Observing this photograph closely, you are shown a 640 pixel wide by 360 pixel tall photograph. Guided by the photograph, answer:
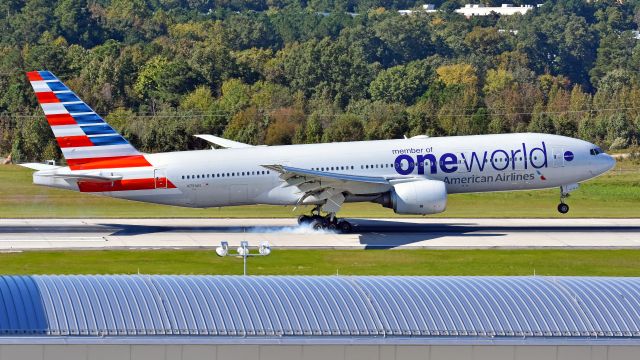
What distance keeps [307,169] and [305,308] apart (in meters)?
33.5

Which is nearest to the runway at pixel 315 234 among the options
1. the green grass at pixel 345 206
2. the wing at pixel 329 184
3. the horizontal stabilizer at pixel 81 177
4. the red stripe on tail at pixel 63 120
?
the wing at pixel 329 184

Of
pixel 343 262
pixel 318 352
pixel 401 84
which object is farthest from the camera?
pixel 401 84

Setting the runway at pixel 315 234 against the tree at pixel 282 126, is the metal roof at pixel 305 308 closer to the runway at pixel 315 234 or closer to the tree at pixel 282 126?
the runway at pixel 315 234

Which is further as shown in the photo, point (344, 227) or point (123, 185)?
point (344, 227)

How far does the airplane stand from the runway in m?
1.59

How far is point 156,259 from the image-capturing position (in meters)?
58.0

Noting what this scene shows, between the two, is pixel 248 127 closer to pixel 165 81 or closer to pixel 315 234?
pixel 165 81

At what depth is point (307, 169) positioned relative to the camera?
66.7 meters

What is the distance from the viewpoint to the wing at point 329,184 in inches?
2530

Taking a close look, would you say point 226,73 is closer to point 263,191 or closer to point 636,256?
point 263,191

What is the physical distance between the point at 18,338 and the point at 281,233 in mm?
35966

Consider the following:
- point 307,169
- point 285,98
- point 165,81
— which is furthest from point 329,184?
point 165,81

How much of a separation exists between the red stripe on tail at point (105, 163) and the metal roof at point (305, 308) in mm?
30815

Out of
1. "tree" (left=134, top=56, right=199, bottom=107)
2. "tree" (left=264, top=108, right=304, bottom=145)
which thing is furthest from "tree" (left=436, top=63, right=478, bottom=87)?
"tree" (left=264, top=108, right=304, bottom=145)
